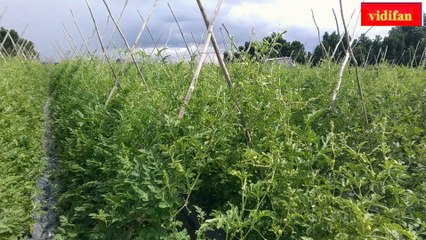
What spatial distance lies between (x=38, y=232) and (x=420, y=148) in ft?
10.2

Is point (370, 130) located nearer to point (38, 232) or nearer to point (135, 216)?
point (135, 216)

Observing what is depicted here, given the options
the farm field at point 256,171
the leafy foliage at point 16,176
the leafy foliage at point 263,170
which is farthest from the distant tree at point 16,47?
the leafy foliage at point 263,170

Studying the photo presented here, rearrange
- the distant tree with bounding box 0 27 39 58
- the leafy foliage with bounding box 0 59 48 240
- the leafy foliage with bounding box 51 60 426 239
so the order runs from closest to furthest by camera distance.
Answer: the leafy foliage with bounding box 51 60 426 239
the leafy foliage with bounding box 0 59 48 240
the distant tree with bounding box 0 27 39 58

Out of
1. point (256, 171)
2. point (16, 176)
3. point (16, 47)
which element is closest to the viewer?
point (256, 171)

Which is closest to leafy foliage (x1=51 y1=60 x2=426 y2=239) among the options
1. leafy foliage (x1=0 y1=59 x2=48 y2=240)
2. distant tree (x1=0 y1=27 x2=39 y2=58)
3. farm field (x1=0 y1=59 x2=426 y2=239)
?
farm field (x1=0 y1=59 x2=426 y2=239)

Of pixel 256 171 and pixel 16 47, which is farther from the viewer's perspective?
pixel 16 47

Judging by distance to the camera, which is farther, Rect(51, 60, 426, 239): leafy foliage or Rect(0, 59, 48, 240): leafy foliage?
Rect(0, 59, 48, 240): leafy foliage

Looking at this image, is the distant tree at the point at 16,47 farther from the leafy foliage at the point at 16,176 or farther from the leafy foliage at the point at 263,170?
the leafy foliage at the point at 263,170

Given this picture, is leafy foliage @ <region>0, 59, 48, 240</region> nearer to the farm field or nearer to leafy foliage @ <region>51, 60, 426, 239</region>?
the farm field

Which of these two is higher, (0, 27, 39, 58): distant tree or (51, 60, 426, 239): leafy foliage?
(0, 27, 39, 58): distant tree

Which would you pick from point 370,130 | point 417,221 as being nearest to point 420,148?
point 370,130

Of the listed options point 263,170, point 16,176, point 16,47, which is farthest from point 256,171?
point 16,47

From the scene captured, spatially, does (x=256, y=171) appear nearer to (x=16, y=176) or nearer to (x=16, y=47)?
(x=16, y=176)

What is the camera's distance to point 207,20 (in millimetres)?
3516
